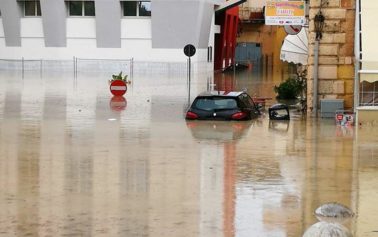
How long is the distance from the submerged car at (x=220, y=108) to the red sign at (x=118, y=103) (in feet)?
16.4

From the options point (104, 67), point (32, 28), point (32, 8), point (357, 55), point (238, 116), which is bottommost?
point (238, 116)

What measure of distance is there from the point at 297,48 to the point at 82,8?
3701cm

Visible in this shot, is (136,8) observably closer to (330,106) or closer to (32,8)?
(32,8)

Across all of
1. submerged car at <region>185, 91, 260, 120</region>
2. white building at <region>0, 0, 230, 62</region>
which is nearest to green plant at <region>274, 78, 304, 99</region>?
submerged car at <region>185, 91, 260, 120</region>

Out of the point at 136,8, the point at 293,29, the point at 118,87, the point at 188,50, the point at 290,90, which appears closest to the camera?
the point at 293,29

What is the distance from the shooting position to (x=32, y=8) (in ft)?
227

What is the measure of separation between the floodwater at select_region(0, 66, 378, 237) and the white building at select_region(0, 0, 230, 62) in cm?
3629

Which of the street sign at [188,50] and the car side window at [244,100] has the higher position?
the street sign at [188,50]

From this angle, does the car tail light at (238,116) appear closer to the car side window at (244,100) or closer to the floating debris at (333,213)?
the car side window at (244,100)

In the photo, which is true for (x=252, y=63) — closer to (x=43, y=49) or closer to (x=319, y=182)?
(x=43, y=49)

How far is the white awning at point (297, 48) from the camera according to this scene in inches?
1315

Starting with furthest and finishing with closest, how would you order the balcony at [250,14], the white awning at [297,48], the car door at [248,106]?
the balcony at [250,14], the white awning at [297,48], the car door at [248,106]

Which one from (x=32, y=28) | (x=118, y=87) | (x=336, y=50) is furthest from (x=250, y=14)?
(x=336, y=50)

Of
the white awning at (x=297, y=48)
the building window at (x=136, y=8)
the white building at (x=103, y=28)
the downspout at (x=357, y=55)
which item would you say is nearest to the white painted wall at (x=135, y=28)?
the white building at (x=103, y=28)
